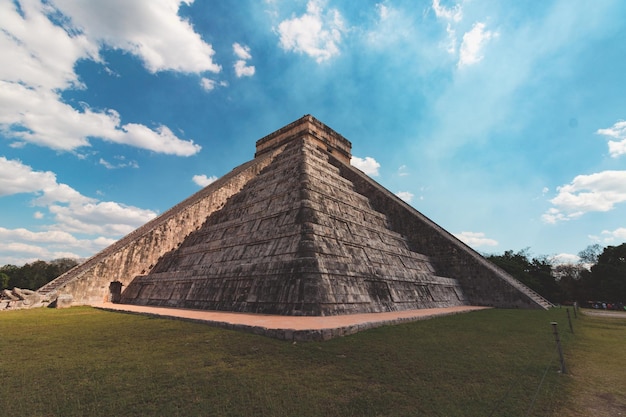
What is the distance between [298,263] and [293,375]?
4914 mm

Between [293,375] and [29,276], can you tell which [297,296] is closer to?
[293,375]

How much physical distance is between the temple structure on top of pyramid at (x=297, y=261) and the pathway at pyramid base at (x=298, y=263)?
44mm

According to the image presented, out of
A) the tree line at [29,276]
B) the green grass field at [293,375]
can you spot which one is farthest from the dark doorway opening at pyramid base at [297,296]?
the tree line at [29,276]

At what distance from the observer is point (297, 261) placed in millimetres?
8773

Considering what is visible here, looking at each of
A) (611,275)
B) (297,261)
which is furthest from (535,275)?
(297,261)

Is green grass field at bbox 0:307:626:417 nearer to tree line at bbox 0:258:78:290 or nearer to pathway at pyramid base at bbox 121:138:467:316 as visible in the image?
pathway at pyramid base at bbox 121:138:467:316

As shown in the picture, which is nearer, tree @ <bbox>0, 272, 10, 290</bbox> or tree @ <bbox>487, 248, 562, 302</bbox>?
tree @ <bbox>487, 248, 562, 302</bbox>

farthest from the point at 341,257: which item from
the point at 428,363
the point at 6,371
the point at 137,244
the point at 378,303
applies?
the point at 137,244

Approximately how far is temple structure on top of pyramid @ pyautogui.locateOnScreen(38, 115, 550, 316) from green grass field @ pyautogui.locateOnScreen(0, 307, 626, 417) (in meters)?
2.76

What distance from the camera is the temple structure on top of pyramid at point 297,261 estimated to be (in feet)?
29.2

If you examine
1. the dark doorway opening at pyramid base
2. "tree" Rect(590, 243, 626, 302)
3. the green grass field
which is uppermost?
"tree" Rect(590, 243, 626, 302)

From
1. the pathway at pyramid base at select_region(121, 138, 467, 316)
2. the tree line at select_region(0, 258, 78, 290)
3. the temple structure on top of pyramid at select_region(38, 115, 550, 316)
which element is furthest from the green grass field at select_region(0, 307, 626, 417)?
the tree line at select_region(0, 258, 78, 290)

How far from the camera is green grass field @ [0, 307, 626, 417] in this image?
303cm

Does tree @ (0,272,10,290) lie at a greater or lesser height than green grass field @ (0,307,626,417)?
greater
